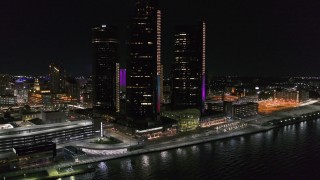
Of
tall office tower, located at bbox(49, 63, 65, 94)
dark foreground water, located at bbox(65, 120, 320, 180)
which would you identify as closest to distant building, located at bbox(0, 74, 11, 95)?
tall office tower, located at bbox(49, 63, 65, 94)

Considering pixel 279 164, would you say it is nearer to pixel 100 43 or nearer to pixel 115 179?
pixel 115 179

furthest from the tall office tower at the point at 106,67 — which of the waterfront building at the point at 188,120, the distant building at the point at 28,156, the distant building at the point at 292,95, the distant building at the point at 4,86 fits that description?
the distant building at the point at 292,95

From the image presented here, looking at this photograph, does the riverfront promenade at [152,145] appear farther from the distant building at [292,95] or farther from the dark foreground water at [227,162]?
the distant building at [292,95]

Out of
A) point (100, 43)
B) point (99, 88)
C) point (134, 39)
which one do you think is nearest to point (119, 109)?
point (99, 88)

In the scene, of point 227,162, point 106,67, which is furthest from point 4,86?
point 227,162

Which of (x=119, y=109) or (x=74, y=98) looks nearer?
(x=119, y=109)
